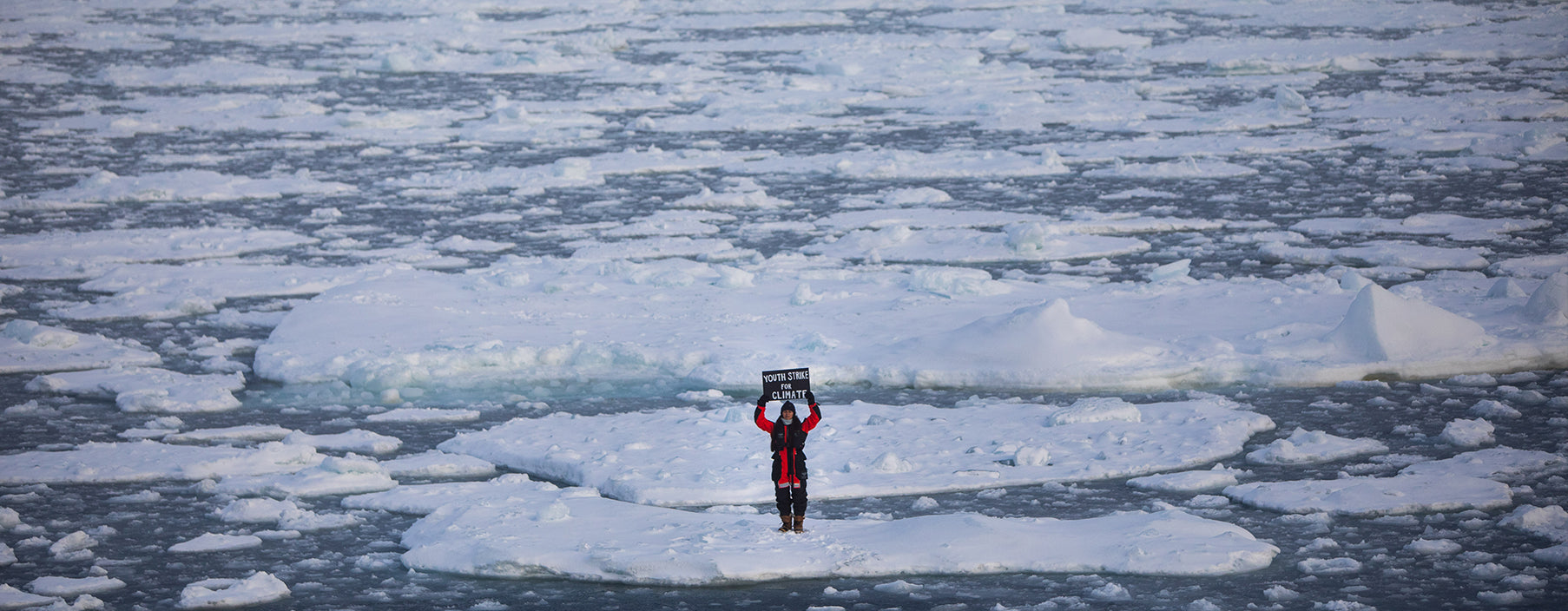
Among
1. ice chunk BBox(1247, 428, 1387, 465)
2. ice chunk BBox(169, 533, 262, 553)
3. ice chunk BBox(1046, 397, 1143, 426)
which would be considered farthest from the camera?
ice chunk BBox(1046, 397, 1143, 426)

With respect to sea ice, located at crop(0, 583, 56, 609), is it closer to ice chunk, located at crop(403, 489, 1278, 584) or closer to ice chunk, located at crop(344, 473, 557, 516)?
ice chunk, located at crop(403, 489, 1278, 584)

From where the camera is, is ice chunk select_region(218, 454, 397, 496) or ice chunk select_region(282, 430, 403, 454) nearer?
ice chunk select_region(218, 454, 397, 496)

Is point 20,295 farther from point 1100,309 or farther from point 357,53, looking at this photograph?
point 357,53

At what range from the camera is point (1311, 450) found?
7363mm

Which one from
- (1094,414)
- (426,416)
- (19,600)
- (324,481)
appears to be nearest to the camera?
(19,600)

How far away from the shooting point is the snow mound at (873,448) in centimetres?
714

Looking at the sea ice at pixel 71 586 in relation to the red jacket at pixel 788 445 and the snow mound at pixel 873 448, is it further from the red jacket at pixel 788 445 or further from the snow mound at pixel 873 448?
the red jacket at pixel 788 445

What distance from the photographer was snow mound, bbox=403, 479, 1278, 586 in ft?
19.6

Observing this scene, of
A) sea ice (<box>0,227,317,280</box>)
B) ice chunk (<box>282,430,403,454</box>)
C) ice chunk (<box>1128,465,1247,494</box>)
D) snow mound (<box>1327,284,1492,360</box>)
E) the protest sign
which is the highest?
sea ice (<box>0,227,317,280</box>)

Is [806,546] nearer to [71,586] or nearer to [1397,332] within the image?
[71,586]

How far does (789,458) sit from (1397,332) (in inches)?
170

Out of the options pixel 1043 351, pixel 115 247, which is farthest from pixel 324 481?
pixel 115 247

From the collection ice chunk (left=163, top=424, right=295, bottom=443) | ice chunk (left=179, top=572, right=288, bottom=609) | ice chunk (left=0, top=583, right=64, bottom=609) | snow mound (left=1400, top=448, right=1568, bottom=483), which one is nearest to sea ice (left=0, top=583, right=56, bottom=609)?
ice chunk (left=0, top=583, right=64, bottom=609)

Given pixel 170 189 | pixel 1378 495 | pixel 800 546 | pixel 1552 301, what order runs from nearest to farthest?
pixel 800 546 → pixel 1378 495 → pixel 1552 301 → pixel 170 189
